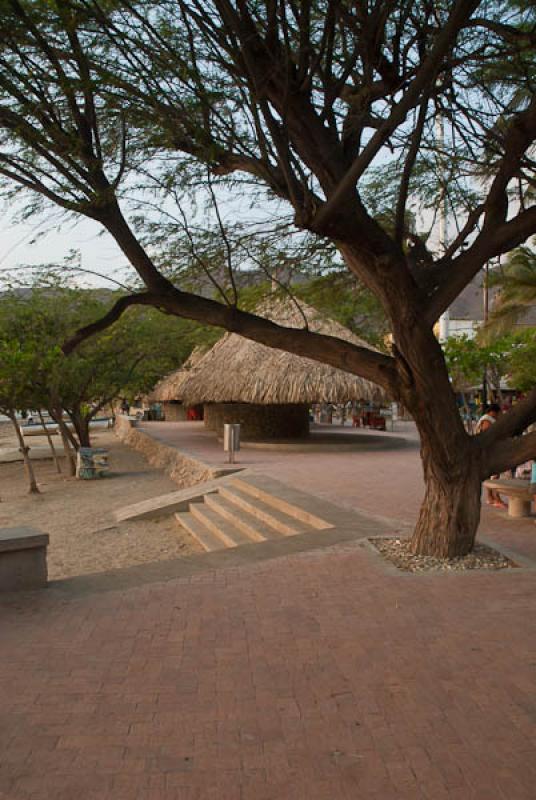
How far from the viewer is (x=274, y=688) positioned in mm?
3924

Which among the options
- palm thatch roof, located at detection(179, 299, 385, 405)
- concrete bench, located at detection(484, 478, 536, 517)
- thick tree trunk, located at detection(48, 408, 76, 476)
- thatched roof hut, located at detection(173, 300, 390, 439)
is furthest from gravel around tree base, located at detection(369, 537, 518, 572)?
thick tree trunk, located at detection(48, 408, 76, 476)

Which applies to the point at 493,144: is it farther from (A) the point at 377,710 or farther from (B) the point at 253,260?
(A) the point at 377,710

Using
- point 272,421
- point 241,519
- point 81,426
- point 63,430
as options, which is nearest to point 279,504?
point 241,519

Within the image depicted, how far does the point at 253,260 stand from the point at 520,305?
13642 millimetres

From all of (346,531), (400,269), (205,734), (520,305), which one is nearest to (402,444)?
(520,305)

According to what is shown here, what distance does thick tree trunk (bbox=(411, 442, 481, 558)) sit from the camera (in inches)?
254

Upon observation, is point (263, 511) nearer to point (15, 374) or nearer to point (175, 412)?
point (15, 374)

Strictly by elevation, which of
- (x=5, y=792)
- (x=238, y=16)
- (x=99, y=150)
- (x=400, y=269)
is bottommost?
(x=5, y=792)

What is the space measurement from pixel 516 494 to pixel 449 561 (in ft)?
8.87

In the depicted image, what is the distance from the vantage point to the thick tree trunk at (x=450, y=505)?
21.1ft

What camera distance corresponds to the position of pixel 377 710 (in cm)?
364

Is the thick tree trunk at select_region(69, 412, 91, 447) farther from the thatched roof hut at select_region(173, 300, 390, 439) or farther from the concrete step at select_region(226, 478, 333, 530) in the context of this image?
the concrete step at select_region(226, 478, 333, 530)

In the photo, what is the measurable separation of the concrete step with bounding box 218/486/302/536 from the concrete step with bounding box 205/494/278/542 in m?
0.07

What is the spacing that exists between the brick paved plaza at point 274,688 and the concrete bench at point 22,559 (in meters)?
0.19
